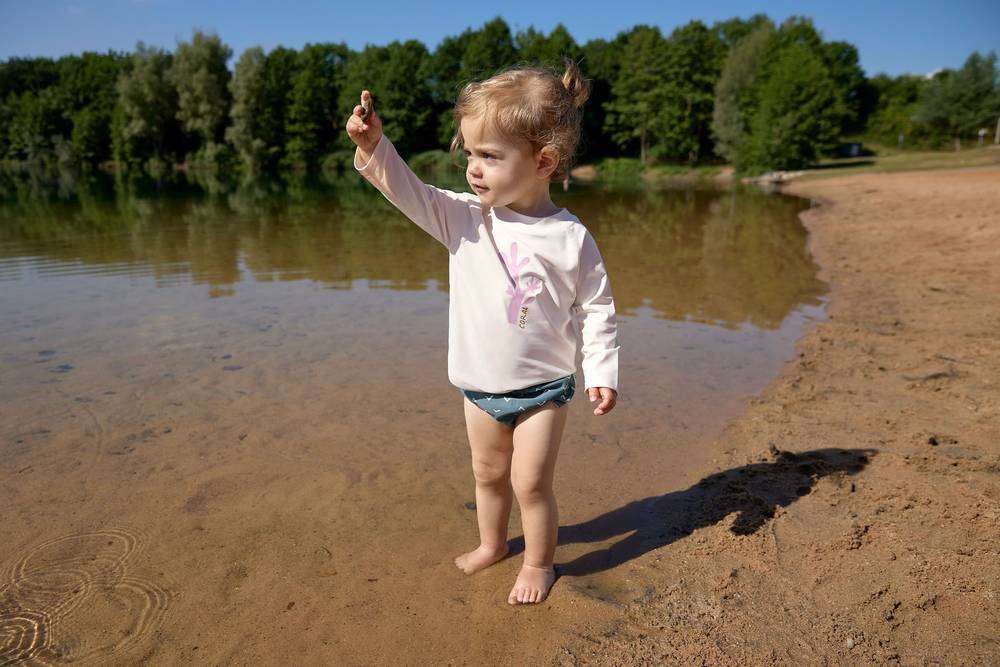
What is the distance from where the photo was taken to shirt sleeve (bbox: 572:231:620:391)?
211cm

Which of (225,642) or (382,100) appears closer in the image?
(225,642)

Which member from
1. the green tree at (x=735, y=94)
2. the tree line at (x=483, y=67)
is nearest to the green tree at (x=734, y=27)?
the tree line at (x=483, y=67)

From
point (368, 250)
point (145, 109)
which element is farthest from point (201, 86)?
point (368, 250)

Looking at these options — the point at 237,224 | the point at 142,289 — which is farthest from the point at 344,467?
the point at 237,224

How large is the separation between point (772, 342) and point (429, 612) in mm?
4136

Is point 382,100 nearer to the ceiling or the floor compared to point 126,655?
nearer to the ceiling

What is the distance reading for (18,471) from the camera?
3.02 meters

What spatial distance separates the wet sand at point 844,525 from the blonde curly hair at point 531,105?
5.34 feet

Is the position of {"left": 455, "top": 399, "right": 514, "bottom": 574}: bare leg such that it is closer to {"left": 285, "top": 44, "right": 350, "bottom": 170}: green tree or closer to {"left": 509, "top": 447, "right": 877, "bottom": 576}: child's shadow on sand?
{"left": 509, "top": 447, "right": 877, "bottom": 576}: child's shadow on sand

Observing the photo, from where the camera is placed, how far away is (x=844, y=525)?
2.48 metres

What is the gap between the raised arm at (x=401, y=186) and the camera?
6.26 feet

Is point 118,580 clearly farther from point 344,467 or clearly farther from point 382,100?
point 382,100

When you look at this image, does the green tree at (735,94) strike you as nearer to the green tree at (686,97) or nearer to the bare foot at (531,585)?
the green tree at (686,97)

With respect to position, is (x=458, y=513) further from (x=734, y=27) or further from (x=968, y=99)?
(x=734, y=27)
